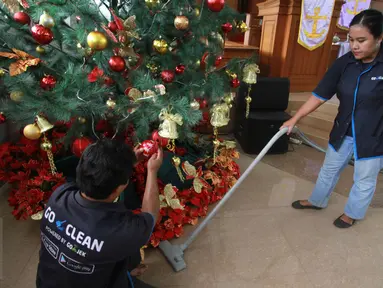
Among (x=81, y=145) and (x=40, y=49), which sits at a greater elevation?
(x=40, y=49)

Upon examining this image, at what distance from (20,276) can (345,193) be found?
244 centimetres

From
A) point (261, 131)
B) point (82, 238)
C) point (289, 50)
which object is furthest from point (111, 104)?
point (289, 50)

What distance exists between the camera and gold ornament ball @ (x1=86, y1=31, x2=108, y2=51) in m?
1.27

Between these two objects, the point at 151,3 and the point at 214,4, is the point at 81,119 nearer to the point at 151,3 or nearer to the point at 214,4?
the point at 151,3

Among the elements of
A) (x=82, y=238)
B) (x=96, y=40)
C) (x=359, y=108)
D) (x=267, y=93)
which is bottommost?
(x=267, y=93)

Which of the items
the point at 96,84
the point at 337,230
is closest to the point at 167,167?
the point at 96,84

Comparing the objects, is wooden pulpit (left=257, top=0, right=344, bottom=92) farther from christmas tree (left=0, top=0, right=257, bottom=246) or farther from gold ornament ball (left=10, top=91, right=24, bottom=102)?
gold ornament ball (left=10, top=91, right=24, bottom=102)

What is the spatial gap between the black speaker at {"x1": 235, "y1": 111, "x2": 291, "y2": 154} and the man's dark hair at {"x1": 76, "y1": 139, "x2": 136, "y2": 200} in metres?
2.30

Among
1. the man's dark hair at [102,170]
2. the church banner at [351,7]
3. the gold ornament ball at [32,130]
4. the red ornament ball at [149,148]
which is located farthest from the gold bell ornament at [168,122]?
the church banner at [351,7]

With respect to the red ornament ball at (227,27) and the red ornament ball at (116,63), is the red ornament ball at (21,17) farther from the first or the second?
the red ornament ball at (227,27)

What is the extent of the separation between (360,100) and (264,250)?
1.06 metres

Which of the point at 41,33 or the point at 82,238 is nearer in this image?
the point at 82,238

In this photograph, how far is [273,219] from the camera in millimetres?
2068

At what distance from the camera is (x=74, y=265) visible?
914 millimetres
